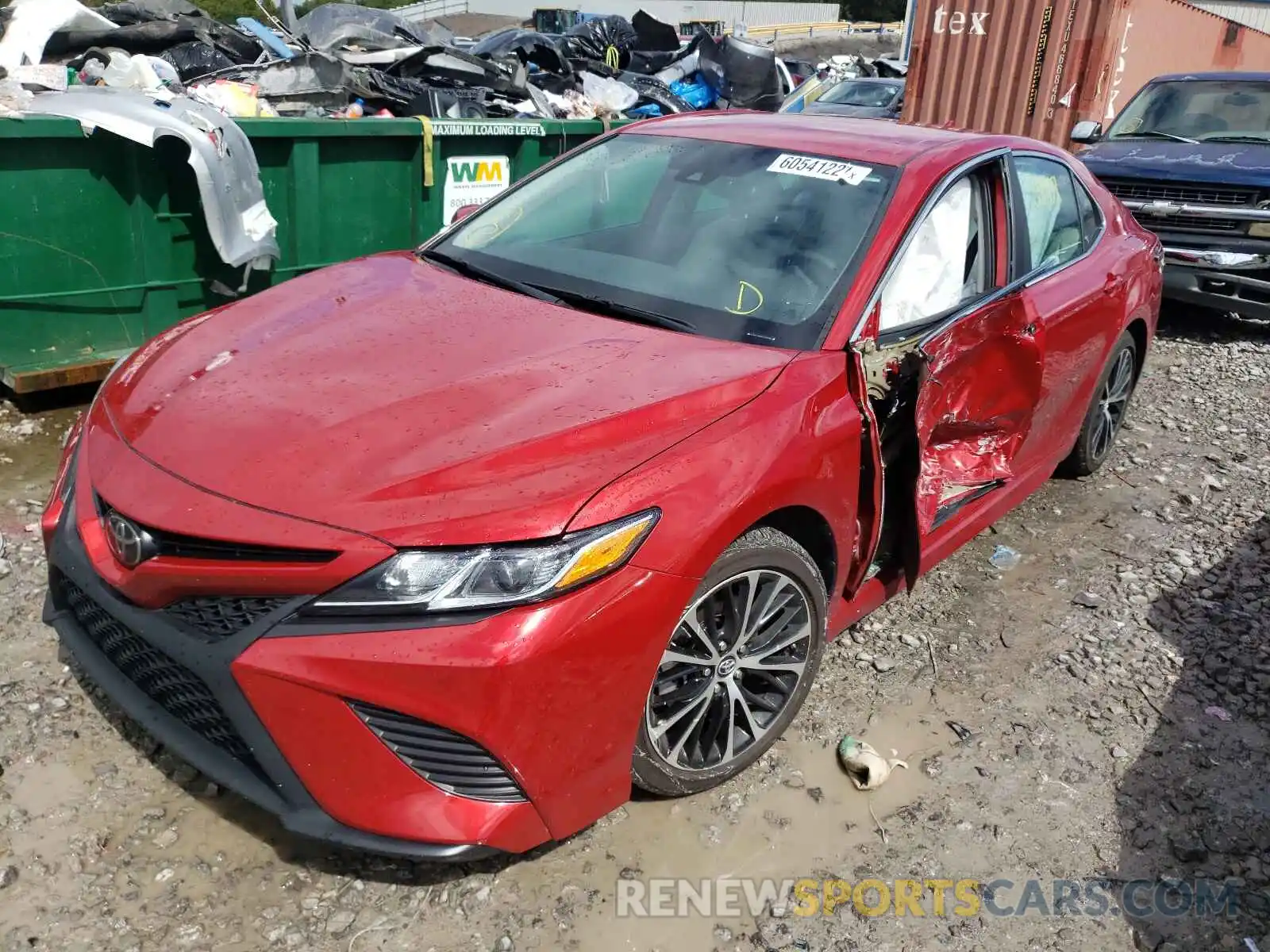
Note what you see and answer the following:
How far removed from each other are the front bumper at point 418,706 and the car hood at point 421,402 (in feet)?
0.71

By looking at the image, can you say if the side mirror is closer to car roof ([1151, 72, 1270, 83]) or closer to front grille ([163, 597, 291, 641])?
car roof ([1151, 72, 1270, 83])

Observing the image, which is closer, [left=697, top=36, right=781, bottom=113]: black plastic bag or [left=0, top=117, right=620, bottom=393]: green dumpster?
[left=0, top=117, right=620, bottom=393]: green dumpster

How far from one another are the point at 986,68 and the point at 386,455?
31.8ft

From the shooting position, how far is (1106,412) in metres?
4.95

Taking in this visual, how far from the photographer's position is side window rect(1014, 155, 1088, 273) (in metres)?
3.84

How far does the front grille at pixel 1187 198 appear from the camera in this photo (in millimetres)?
7414

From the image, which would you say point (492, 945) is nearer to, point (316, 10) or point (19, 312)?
point (19, 312)

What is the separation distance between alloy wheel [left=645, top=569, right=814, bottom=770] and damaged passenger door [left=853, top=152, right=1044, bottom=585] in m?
0.42

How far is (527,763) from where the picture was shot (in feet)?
7.10

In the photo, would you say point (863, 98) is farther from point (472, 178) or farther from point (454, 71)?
point (472, 178)

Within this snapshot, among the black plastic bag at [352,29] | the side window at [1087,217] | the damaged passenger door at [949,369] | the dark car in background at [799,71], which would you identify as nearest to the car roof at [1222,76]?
the side window at [1087,217]

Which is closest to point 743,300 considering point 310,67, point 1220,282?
point 310,67

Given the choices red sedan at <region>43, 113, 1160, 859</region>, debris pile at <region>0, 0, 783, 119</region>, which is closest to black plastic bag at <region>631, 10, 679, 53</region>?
debris pile at <region>0, 0, 783, 119</region>

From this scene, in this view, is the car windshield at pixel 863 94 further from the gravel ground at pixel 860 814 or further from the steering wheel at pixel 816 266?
the steering wheel at pixel 816 266
